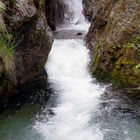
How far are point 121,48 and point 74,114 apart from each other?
292 centimetres

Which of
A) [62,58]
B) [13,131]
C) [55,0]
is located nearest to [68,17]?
[55,0]

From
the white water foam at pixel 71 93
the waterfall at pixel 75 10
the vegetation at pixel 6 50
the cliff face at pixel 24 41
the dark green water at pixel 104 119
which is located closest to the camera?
the dark green water at pixel 104 119

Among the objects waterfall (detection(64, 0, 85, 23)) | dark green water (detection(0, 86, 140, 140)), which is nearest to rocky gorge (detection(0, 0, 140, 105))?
dark green water (detection(0, 86, 140, 140))

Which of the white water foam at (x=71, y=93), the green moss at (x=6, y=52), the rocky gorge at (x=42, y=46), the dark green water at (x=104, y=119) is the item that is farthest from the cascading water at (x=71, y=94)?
the green moss at (x=6, y=52)

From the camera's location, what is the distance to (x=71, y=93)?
10312 mm

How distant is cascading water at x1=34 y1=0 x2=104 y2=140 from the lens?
8.02 meters

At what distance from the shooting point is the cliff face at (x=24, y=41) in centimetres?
934

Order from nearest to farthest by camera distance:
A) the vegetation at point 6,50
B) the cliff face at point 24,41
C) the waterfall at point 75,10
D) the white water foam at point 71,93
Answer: the white water foam at point 71,93, the vegetation at point 6,50, the cliff face at point 24,41, the waterfall at point 75,10

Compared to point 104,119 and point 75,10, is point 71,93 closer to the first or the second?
point 104,119

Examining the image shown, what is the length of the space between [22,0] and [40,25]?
1509mm

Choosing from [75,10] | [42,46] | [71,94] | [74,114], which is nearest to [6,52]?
[74,114]

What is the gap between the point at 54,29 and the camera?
1759 centimetres

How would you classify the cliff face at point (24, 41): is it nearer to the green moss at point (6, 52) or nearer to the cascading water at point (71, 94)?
the green moss at point (6, 52)

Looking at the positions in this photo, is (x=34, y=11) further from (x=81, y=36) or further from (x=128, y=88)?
(x=81, y=36)
